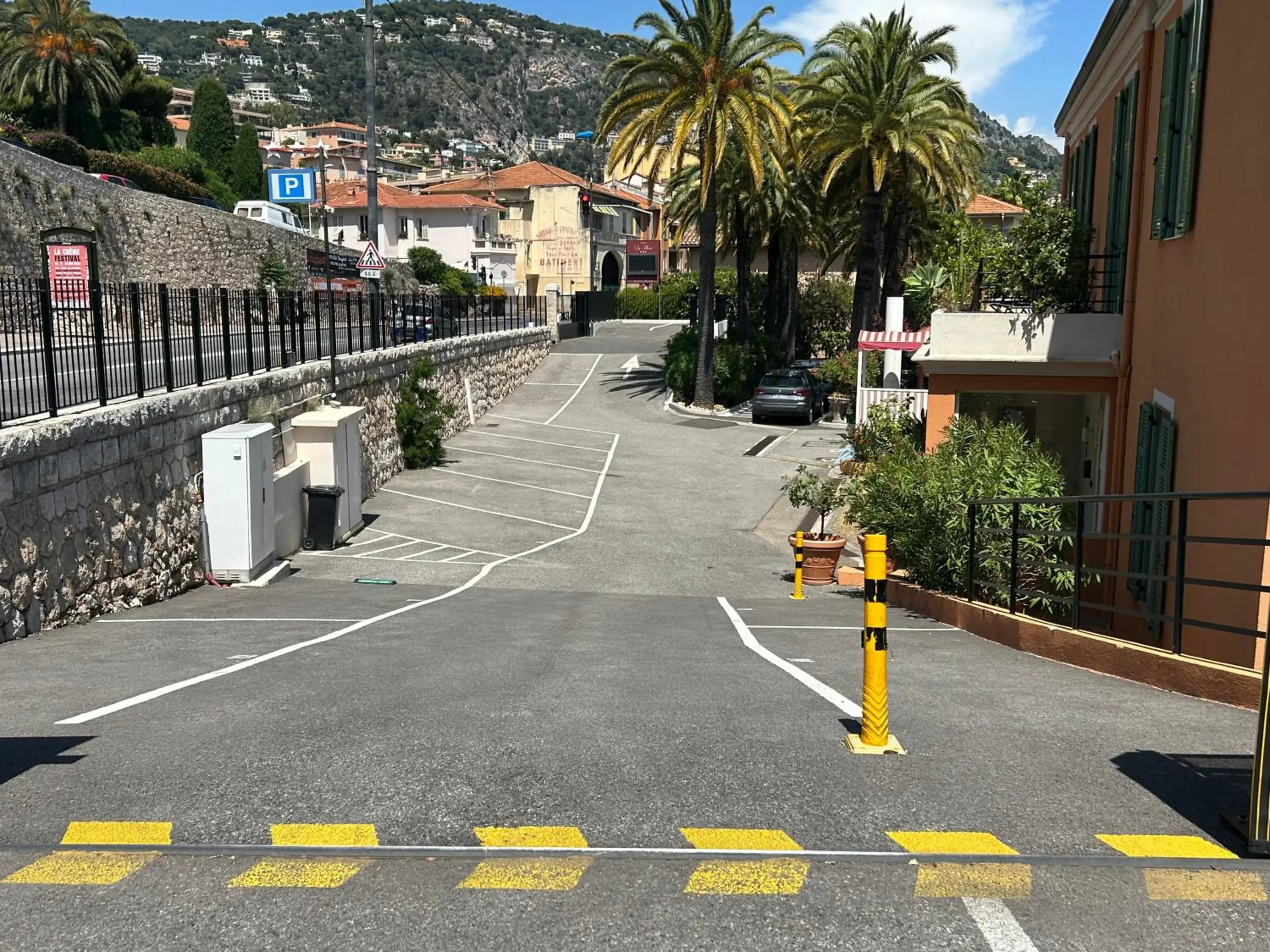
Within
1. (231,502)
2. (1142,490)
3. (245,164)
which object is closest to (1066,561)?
(1142,490)

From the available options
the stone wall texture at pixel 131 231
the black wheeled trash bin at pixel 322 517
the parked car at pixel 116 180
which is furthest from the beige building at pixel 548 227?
the black wheeled trash bin at pixel 322 517

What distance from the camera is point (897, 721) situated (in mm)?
6762

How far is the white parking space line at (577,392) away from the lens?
124 feet

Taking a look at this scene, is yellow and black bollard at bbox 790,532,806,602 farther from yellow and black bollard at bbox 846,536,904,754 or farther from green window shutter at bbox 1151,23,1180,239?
yellow and black bollard at bbox 846,536,904,754

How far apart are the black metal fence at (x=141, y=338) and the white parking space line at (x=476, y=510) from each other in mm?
3326

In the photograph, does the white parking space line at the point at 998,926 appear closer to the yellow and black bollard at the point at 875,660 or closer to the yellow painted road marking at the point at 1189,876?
the yellow painted road marking at the point at 1189,876

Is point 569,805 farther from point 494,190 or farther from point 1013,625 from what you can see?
point 494,190

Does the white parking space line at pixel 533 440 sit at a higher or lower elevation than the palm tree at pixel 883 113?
lower

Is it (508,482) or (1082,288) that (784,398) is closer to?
(508,482)

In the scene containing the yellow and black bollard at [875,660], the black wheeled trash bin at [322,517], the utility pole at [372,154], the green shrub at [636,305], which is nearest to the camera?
the yellow and black bollard at [875,660]

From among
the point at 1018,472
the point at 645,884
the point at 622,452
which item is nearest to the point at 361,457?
the point at 622,452

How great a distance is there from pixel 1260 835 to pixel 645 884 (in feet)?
8.38

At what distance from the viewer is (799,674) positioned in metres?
8.55

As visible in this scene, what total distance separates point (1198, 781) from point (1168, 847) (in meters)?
1.06
